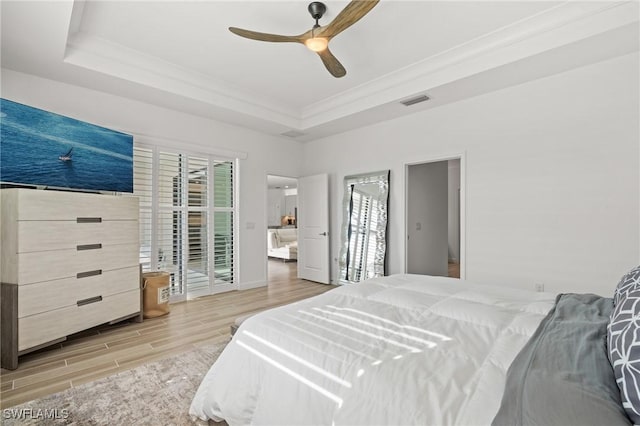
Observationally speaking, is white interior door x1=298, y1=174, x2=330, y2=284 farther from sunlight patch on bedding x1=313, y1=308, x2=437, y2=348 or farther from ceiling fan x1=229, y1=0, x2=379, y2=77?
sunlight patch on bedding x1=313, y1=308, x2=437, y2=348

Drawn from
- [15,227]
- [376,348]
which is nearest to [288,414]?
[376,348]

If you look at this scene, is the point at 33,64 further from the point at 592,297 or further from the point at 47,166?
the point at 592,297

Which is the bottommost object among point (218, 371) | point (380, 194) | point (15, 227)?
point (218, 371)

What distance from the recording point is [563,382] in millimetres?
869

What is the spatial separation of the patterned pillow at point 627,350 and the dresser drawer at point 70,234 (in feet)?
11.9

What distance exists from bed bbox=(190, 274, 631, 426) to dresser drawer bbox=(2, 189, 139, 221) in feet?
7.31

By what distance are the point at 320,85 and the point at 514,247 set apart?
123 inches

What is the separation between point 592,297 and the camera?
1.80 metres

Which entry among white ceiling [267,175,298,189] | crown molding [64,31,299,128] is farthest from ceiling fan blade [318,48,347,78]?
white ceiling [267,175,298,189]

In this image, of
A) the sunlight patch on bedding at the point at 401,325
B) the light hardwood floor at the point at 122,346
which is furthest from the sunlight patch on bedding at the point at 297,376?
the light hardwood floor at the point at 122,346

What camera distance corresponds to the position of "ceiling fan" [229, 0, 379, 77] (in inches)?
80.2

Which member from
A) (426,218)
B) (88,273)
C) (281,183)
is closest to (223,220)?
(88,273)

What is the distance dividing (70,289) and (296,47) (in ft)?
10.5

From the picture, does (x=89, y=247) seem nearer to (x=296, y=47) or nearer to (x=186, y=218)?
(x=186, y=218)
